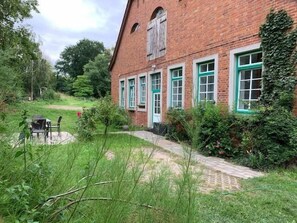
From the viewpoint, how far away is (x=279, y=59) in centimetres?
709

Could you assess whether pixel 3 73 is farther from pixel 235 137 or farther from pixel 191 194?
pixel 235 137

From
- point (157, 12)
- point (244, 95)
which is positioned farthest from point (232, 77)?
point (157, 12)

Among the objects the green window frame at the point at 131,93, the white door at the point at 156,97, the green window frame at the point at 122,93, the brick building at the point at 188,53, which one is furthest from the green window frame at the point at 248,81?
the green window frame at the point at 122,93

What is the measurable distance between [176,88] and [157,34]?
10.5 ft

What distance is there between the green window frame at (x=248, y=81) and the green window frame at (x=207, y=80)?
1.33 meters

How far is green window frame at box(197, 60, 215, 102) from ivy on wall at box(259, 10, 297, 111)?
269cm

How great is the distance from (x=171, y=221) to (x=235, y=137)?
7.07 m

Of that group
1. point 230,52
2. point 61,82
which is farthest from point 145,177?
point 61,82

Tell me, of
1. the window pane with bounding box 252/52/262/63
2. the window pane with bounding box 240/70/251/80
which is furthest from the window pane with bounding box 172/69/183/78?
the window pane with bounding box 252/52/262/63

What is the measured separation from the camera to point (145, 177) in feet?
6.77

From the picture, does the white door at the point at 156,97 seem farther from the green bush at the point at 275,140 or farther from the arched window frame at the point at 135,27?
the green bush at the point at 275,140

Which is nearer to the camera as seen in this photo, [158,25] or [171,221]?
[171,221]

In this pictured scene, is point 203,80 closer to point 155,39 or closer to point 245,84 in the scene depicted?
point 245,84

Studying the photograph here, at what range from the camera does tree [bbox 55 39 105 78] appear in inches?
2859
